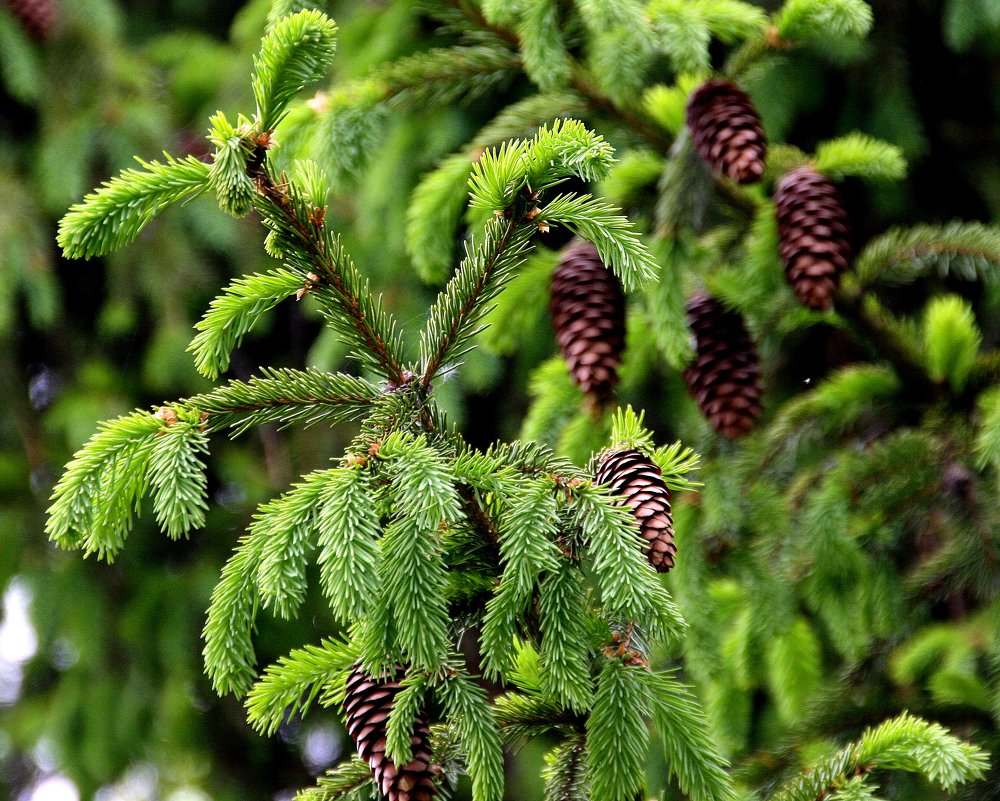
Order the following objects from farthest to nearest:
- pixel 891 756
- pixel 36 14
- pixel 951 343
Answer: pixel 36 14 < pixel 951 343 < pixel 891 756

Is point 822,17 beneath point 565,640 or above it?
above

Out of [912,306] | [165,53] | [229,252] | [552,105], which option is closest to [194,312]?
[229,252]

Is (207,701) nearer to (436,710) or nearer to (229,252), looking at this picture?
(229,252)

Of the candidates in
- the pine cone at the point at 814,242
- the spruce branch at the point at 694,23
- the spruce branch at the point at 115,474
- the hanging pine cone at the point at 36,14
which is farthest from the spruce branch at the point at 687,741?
the hanging pine cone at the point at 36,14

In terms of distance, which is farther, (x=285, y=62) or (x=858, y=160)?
(x=858, y=160)

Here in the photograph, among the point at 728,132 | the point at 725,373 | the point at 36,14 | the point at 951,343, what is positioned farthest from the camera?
the point at 36,14

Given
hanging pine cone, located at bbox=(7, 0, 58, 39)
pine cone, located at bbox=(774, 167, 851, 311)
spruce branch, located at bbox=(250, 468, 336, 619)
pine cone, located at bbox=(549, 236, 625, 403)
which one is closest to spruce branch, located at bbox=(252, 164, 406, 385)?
spruce branch, located at bbox=(250, 468, 336, 619)

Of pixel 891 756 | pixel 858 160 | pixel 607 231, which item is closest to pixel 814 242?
pixel 858 160

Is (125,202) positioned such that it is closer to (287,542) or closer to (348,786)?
(287,542)
